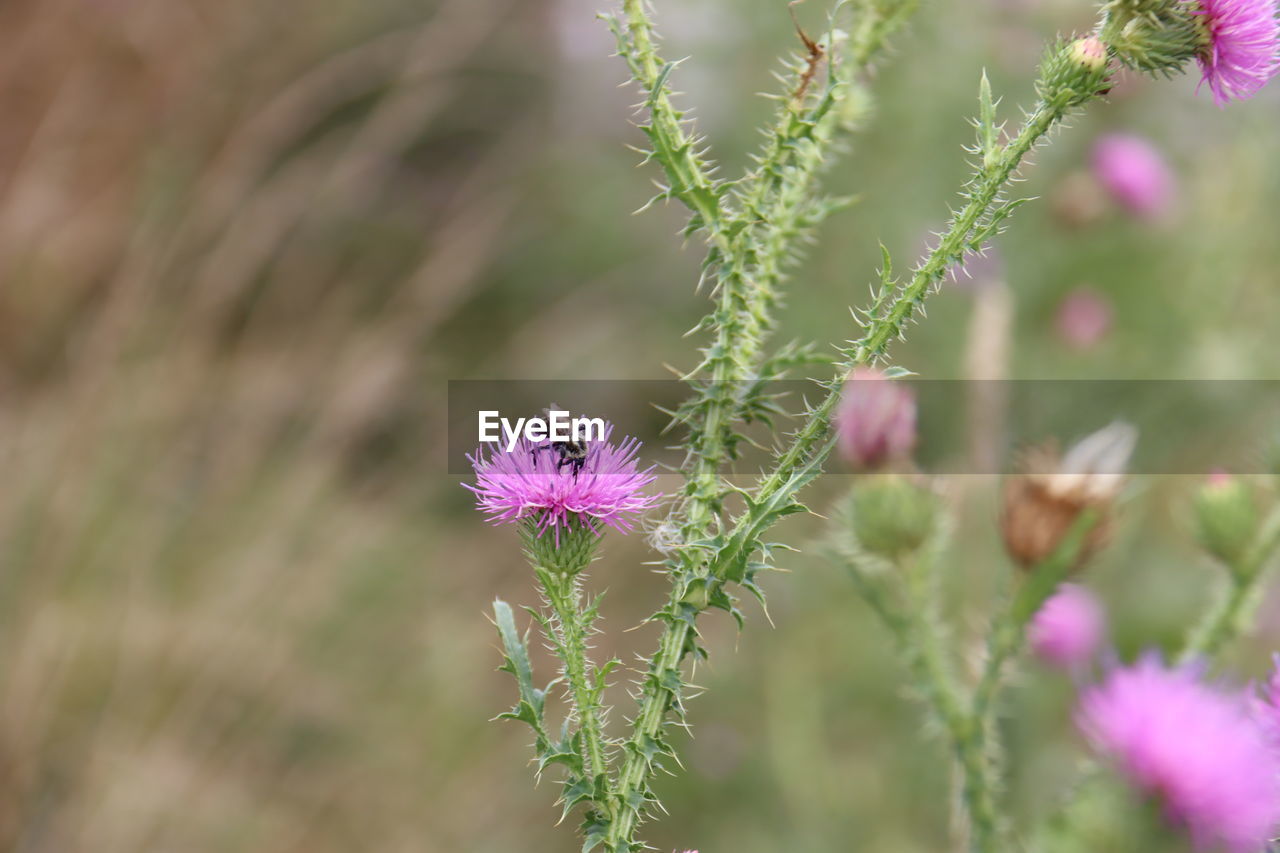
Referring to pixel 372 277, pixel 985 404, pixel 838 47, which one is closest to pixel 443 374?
pixel 372 277

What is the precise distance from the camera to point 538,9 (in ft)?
21.7

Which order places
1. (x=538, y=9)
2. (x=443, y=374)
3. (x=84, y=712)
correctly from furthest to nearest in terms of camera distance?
(x=538, y=9), (x=443, y=374), (x=84, y=712)

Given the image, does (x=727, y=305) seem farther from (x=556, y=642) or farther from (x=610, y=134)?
(x=610, y=134)

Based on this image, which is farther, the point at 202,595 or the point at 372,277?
the point at 372,277

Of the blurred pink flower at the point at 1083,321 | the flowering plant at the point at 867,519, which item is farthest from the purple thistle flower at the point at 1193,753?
the blurred pink flower at the point at 1083,321

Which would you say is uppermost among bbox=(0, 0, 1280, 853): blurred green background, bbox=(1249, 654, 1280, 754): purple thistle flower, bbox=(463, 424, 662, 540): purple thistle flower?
bbox=(0, 0, 1280, 853): blurred green background

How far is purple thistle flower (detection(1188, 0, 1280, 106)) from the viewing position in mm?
1017

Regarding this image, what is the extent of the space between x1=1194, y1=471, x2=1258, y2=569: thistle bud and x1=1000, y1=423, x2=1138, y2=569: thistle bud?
0.22 metres

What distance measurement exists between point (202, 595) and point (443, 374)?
1.92 m

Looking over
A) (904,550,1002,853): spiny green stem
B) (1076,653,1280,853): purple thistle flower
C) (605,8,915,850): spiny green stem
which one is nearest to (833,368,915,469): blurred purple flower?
(904,550,1002,853): spiny green stem

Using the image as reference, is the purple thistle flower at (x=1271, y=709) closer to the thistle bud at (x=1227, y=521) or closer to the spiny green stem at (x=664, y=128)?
the thistle bud at (x=1227, y=521)

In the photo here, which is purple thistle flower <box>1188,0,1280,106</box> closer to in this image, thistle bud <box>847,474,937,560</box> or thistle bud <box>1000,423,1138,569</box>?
thistle bud <box>1000,423,1138,569</box>

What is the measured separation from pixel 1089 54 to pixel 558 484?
65cm

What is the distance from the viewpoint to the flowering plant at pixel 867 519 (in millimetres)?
781
